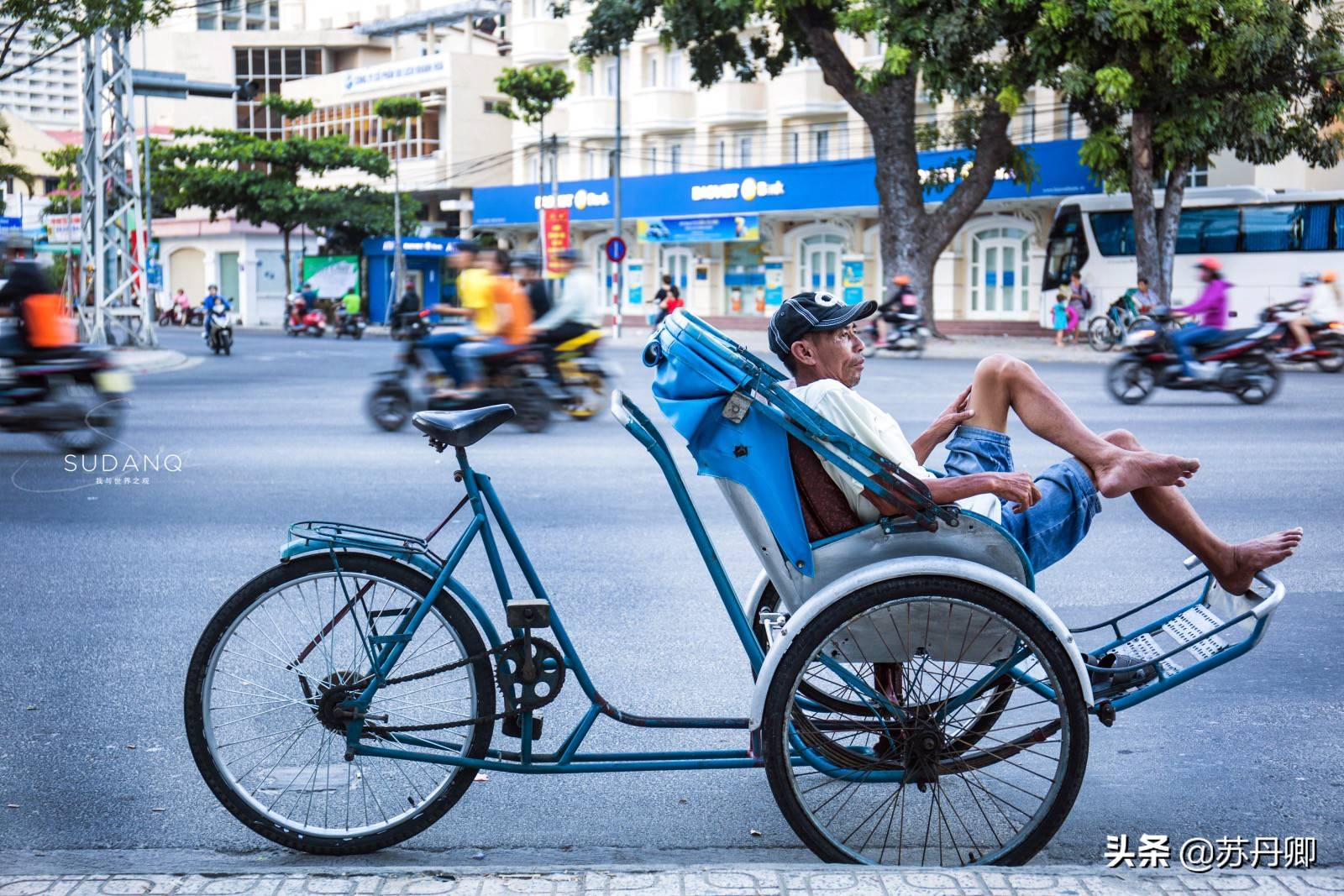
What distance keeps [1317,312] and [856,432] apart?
22.7 meters

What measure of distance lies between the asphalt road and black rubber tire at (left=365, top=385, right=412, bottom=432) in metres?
0.43

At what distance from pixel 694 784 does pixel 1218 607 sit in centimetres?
149

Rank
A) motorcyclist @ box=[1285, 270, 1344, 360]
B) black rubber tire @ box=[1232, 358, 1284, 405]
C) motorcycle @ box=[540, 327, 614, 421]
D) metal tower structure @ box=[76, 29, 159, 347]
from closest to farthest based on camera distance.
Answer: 1. motorcycle @ box=[540, 327, 614, 421]
2. black rubber tire @ box=[1232, 358, 1284, 405]
3. motorcyclist @ box=[1285, 270, 1344, 360]
4. metal tower structure @ box=[76, 29, 159, 347]

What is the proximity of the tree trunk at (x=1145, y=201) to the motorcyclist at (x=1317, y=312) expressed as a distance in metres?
2.71

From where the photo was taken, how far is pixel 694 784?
4004 millimetres

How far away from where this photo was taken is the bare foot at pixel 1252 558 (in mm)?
3906

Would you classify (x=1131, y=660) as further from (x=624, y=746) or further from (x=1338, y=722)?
(x=624, y=746)

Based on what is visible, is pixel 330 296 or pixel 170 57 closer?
pixel 330 296

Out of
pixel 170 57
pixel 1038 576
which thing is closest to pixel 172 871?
pixel 1038 576

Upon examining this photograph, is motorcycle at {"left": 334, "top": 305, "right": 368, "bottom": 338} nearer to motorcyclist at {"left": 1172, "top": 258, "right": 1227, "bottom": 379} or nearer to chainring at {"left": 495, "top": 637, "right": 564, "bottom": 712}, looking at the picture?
motorcyclist at {"left": 1172, "top": 258, "right": 1227, "bottom": 379}

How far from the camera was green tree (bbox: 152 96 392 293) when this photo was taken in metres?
52.1

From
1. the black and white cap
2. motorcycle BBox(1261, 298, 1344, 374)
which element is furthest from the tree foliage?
the black and white cap

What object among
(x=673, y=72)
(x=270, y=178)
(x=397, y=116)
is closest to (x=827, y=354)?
(x=673, y=72)

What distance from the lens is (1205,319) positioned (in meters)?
18.0
